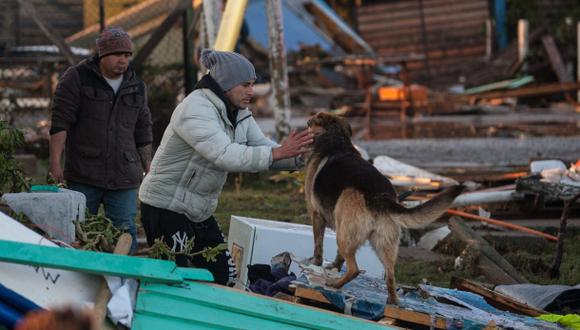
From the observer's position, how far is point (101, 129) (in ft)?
23.6

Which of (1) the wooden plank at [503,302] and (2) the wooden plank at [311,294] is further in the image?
(1) the wooden plank at [503,302]

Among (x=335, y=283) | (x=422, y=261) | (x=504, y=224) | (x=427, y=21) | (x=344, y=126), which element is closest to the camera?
(x=335, y=283)

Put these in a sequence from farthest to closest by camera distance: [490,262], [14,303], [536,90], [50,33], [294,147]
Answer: [536,90]
[50,33]
[490,262]
[294,147]
[14,303]

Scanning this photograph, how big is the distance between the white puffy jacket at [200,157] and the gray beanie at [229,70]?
103 mm

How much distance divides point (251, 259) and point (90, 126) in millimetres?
1373

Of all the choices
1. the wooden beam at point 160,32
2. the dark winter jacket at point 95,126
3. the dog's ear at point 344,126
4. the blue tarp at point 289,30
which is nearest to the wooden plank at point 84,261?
the dog's ear at point 344,126

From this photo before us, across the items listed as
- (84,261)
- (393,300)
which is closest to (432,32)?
(393,300)

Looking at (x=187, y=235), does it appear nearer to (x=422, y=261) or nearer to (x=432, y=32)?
(x=422, y=261)

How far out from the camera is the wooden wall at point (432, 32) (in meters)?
31.0

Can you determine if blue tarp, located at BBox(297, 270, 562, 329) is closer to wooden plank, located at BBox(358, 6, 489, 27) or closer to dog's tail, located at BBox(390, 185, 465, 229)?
dog's tail, located at BBox(390, 185, 465, 229)

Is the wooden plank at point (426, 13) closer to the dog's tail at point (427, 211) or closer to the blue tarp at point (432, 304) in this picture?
the blue tarp at point (432, 304)

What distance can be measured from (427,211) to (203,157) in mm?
1283

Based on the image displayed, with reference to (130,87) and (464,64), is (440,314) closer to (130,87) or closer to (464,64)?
(130,87)

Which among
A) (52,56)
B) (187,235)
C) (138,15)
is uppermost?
(138,15)
